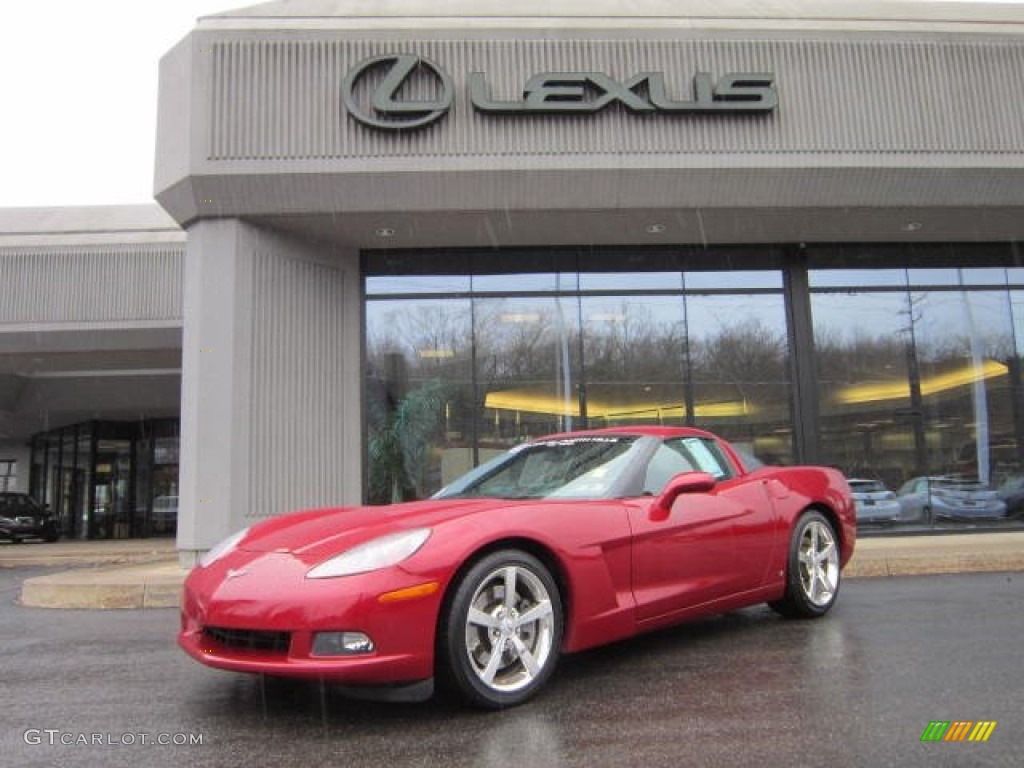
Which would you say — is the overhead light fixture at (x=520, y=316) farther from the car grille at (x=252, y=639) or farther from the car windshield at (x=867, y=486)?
the car grille at (x=252, y=639)

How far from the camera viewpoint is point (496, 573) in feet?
10.6

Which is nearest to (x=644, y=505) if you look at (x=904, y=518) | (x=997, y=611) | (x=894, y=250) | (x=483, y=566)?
(x=483, y=566)

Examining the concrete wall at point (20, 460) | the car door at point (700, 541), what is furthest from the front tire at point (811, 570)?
the concrete wall at point (20, 460)

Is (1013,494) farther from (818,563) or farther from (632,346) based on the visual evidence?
(818,563)

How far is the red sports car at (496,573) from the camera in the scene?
2.96 meters

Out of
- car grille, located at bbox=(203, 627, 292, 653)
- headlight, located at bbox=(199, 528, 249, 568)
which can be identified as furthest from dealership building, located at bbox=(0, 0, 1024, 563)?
car grille, located at bbox=(203, 627, 292, 653)

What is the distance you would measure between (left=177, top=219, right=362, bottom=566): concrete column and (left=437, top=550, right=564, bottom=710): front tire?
665cm

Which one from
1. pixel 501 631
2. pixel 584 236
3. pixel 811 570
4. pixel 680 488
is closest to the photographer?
pixel 501 631

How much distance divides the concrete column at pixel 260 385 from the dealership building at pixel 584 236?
1.4 inches

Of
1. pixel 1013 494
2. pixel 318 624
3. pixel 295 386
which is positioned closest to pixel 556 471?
pixel 318 624

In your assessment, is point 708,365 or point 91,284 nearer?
point 708,365

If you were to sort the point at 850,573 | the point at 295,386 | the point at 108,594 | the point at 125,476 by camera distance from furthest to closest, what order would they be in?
the point at 125,476
the point at 295,386
the point at 850,573
the point at 108,594

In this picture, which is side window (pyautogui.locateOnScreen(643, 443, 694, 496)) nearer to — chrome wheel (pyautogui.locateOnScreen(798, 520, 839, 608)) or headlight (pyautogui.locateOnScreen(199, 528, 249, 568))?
chrome wheel (pyautogui.locateOnScreen(798, 520, 839, 608))

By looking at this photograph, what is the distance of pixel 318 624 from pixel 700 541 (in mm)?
1991
